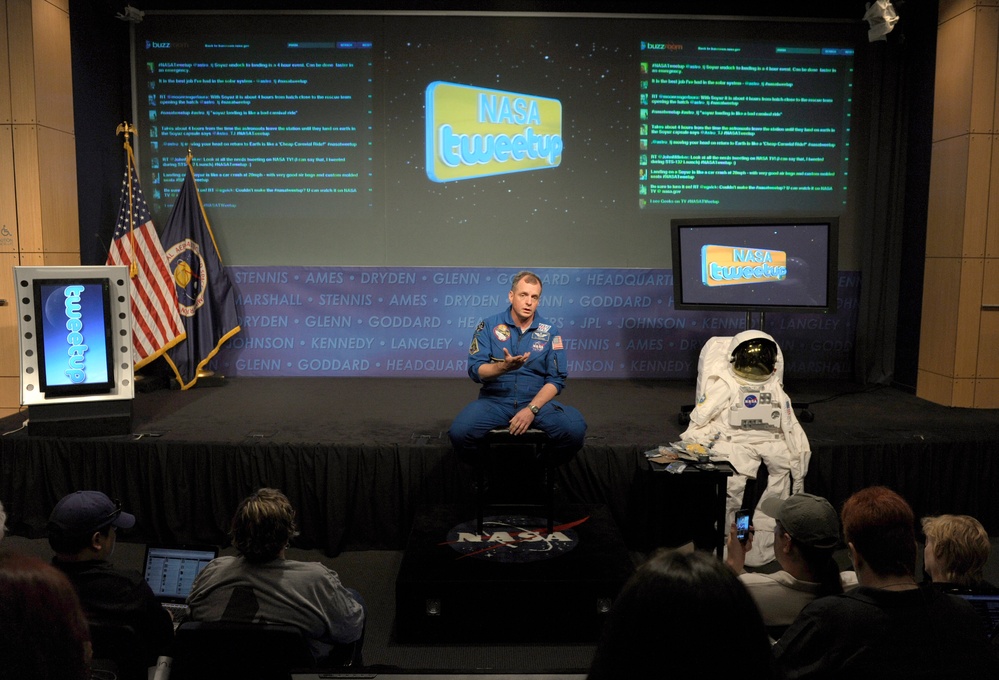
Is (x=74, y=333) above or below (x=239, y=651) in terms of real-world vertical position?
above

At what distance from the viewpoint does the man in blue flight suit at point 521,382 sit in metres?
3.92

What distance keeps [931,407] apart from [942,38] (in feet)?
8.41

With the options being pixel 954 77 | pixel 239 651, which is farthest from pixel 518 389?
pixel 954 77

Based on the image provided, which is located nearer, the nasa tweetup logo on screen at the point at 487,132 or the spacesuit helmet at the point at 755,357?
the spacesuit helmet at the point at 755,357

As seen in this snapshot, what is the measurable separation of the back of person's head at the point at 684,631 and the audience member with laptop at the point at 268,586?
152cm

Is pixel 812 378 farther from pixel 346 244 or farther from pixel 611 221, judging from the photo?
pixel 346 244

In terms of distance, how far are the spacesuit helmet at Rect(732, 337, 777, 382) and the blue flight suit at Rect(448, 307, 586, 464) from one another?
98 centimetres

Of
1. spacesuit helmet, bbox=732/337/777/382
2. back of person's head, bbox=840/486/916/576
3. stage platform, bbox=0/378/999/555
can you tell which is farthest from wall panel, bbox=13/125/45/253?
back of person's head, bbox=840/486/916/576

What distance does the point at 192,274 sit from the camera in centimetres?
615

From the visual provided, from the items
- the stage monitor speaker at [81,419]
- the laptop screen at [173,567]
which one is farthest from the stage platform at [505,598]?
the stage monitor speaker at [81,419]

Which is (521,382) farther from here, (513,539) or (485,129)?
(485,129)

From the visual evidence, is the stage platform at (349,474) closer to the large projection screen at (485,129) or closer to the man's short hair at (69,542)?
the man's short hair at (69,542)

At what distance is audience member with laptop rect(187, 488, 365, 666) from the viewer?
2.32 m

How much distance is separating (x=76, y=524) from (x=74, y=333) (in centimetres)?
252
